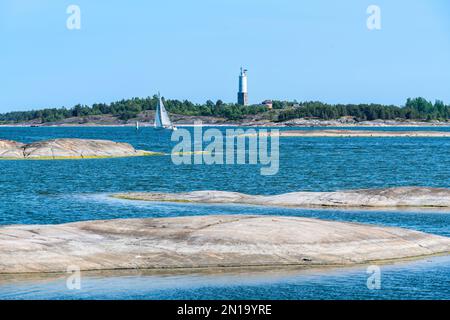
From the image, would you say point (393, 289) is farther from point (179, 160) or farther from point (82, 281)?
point (179, 160)

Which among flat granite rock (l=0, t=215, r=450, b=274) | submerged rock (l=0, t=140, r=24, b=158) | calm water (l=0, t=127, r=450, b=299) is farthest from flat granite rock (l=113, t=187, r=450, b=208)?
submerged rock (l=0, t=140, r=24, b=158)

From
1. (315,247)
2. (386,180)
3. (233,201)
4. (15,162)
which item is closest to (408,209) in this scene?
(233,201)

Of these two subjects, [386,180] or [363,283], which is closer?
[363,283]

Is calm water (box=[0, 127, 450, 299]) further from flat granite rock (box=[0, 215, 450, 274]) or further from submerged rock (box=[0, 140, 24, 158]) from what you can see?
submerged rock (box=[0, 140, 24, 158])

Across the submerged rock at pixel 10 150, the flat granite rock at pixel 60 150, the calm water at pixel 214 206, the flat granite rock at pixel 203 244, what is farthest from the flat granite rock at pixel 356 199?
the submerged rock at pixel 10 150

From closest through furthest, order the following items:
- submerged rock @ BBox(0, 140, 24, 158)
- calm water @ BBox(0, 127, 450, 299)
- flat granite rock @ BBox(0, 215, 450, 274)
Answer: calm water @ BBox(0, 127, 450, 299), flat granite rock @ BBox(0, 215, 450, 274), submerged rock @ BBox(0, 140, 24, 158)

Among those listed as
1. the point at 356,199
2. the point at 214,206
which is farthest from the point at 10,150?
the point at 356,199

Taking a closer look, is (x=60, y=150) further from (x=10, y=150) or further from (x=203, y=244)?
(x=203, y=244)
